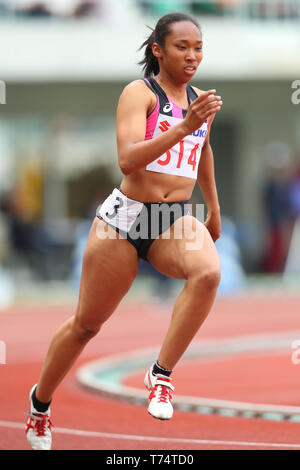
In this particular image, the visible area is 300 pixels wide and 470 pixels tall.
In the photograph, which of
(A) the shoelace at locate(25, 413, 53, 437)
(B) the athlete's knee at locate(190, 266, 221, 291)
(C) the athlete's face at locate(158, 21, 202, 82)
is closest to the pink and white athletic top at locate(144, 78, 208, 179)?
(C) the athlete's face at locate(158, 21, 202, 82)

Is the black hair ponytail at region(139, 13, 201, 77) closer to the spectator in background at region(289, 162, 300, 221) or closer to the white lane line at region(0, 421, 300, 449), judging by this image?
the white lane line at region(0, 421, 300, 449)

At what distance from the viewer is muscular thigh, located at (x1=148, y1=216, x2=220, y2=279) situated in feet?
17.7

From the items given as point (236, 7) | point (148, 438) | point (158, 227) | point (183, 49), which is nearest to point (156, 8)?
point (236, 7)

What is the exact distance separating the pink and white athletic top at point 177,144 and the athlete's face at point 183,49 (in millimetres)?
150

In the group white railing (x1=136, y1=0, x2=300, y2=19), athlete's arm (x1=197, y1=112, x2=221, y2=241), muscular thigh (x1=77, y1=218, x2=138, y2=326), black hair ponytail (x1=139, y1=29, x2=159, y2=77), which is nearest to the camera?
muscular thigh (x1=77, y1=218, x2=138, y2=326)

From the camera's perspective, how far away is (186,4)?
882 inches

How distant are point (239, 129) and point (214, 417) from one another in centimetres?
1950

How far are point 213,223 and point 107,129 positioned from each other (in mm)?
19582

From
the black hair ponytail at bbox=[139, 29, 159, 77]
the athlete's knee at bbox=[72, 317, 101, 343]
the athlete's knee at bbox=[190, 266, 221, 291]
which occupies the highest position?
the black hair ponytail at bbox=[139, 29, 159, 77]

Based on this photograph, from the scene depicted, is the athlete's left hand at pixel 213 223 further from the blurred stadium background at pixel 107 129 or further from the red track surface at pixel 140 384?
the blurred stadium background at pixel 107 129

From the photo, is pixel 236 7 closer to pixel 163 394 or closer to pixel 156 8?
pixel 156 8


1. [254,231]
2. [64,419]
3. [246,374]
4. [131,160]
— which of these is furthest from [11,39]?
[131,160]

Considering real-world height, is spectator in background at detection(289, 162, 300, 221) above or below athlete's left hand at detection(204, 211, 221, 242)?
above

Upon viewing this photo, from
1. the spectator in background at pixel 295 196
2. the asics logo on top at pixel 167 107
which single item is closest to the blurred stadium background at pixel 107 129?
the spectator in background at pixel 295 196
